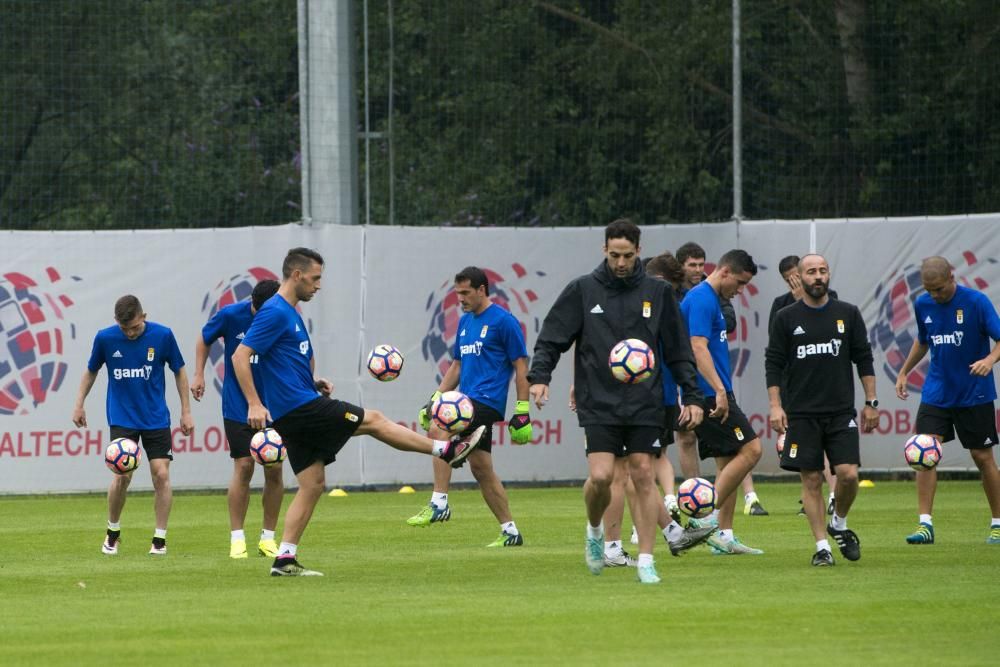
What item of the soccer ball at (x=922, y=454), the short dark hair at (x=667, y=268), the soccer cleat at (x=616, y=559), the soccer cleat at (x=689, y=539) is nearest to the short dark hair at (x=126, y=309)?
the short dark hair at (x=667, y=268)

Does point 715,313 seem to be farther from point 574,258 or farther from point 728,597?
point 574,258

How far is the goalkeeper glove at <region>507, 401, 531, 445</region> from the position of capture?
13.3 meters

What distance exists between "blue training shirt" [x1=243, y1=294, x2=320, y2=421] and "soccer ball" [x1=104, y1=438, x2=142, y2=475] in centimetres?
254

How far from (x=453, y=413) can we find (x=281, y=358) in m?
1.30

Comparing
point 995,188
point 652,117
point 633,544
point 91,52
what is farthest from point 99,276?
point 995,188

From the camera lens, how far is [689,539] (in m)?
12.9

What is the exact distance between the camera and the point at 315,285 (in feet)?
40.0

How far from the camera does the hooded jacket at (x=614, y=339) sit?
1134cm

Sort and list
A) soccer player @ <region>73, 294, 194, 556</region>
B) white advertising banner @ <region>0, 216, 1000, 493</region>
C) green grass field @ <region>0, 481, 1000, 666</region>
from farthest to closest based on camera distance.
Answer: white advertising banner @ <region>0, 216, 1000, 493</region> < soccer player @ <region>73, 294, 194, 556</region> < green grass field @ <region>0, 481, 1000, 666</region>

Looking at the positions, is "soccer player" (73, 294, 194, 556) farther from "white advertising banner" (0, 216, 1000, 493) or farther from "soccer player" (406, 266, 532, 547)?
"white advertising banner" (0, 216, 1000, 493)

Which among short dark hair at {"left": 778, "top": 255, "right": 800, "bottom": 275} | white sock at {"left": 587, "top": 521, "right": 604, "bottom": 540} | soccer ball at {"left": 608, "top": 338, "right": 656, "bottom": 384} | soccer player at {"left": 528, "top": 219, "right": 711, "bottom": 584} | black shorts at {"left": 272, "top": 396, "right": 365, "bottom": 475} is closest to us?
soccer ball at {"left": 608, "top": 338, "right": 656, "bottom": 384}

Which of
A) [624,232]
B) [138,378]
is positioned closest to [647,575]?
[624,232]

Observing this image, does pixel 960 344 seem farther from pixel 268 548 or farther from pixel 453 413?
pixel 268 548

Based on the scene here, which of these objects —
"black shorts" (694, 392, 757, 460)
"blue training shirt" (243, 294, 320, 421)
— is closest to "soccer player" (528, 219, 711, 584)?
"blue training shirt" (243, 294, 320, 421)
